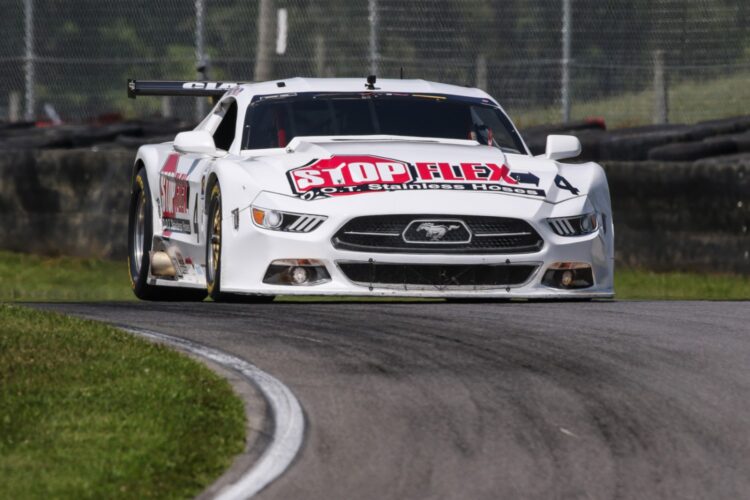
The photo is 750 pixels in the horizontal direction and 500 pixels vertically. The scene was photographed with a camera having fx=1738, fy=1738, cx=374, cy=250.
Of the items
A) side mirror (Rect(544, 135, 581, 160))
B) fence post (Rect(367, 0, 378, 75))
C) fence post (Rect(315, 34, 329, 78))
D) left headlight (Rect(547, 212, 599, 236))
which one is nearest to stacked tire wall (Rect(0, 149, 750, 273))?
side mirror (Rect(544, 135, 581, 160))

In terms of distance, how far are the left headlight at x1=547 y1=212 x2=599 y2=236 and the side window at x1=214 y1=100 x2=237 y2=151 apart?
95.8 inches

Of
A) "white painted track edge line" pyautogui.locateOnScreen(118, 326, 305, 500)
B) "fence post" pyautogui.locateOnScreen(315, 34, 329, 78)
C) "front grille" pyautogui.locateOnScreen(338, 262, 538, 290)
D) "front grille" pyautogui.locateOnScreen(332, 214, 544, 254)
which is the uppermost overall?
"fence post" pyautogui.locateOnScreen(315, 34, 329, 78)

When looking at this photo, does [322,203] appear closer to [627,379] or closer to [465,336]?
[465,336]

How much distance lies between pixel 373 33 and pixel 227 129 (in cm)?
845

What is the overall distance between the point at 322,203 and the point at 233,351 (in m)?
2.05

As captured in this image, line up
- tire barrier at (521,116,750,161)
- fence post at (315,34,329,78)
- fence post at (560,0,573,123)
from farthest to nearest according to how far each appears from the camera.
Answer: fence post at (315,34,329,78), fence post at (560,0,573,123), tire barrier at (521,116,750,161)

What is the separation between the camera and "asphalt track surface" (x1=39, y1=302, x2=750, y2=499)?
5.35 metres

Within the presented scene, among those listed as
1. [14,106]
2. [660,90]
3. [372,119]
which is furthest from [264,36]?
[372,119]

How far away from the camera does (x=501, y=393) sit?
6531mm

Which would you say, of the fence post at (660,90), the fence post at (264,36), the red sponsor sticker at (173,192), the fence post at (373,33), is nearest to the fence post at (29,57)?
the fence post at (264,36)

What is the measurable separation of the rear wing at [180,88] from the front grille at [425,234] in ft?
10.8

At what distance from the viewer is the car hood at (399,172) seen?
9430 mm

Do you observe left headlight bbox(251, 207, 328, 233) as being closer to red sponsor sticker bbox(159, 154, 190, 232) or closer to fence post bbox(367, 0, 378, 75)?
red sponsor sticker bbox(159, 154, 190, 232)

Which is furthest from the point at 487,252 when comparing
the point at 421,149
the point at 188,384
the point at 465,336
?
the point at 188,384
